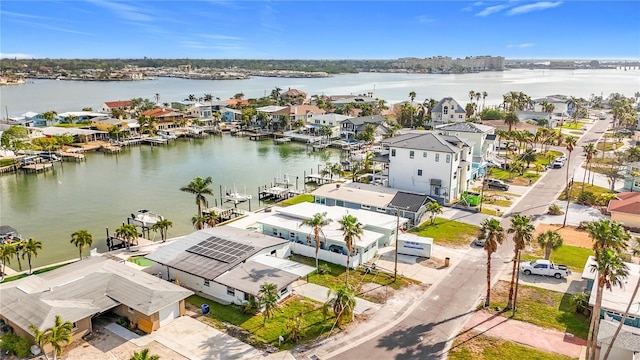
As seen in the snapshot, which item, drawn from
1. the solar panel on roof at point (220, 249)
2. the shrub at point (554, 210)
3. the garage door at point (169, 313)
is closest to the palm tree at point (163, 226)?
the solar panel on roof at point (220, 249)

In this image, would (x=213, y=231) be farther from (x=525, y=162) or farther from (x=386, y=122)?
(x=386, y=122)

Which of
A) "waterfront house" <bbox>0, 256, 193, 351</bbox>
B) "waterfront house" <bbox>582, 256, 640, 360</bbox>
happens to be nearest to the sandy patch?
"waterfront house" <bbox>582, 256, 640, 360</bbox>

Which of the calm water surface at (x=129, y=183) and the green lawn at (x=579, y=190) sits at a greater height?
the green lawn at (x=579, y=190)

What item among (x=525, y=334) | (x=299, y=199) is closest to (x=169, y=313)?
(x=525, y=334)

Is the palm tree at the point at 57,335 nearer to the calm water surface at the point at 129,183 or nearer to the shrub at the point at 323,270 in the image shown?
the shrub at the point at 323,270

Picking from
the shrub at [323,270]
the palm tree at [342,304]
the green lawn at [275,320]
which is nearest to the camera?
the green lawn at [275,320]

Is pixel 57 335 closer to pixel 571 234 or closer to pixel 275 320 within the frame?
pixel 275 320
